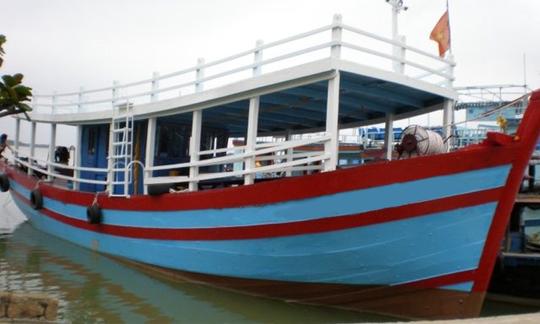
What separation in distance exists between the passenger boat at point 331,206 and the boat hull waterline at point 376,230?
0.02m

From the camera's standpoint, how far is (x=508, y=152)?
5.55 m

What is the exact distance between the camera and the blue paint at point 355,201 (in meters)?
5.65

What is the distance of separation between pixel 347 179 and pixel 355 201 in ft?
0.90

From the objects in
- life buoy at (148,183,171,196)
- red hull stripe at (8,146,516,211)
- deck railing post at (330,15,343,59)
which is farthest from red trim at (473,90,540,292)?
life buoy at (148,183,171,196)

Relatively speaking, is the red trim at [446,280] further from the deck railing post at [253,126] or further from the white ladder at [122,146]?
the white ladder at [122,146]

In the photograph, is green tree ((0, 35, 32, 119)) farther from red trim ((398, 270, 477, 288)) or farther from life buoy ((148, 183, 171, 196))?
red trim ((398, 270, 477, 288))

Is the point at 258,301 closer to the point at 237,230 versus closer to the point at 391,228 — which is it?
the point at 237,230

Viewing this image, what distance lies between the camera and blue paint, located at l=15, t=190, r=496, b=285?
5801mm

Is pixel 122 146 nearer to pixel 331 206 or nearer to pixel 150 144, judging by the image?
pixel 150 144

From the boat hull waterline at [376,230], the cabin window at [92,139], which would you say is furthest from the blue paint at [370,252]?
the cabin window at [92,139]

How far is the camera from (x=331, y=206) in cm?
608

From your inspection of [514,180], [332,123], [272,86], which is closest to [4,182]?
[272,86]

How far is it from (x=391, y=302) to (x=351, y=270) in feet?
2.11

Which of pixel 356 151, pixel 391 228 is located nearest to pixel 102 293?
pixel 391 228
